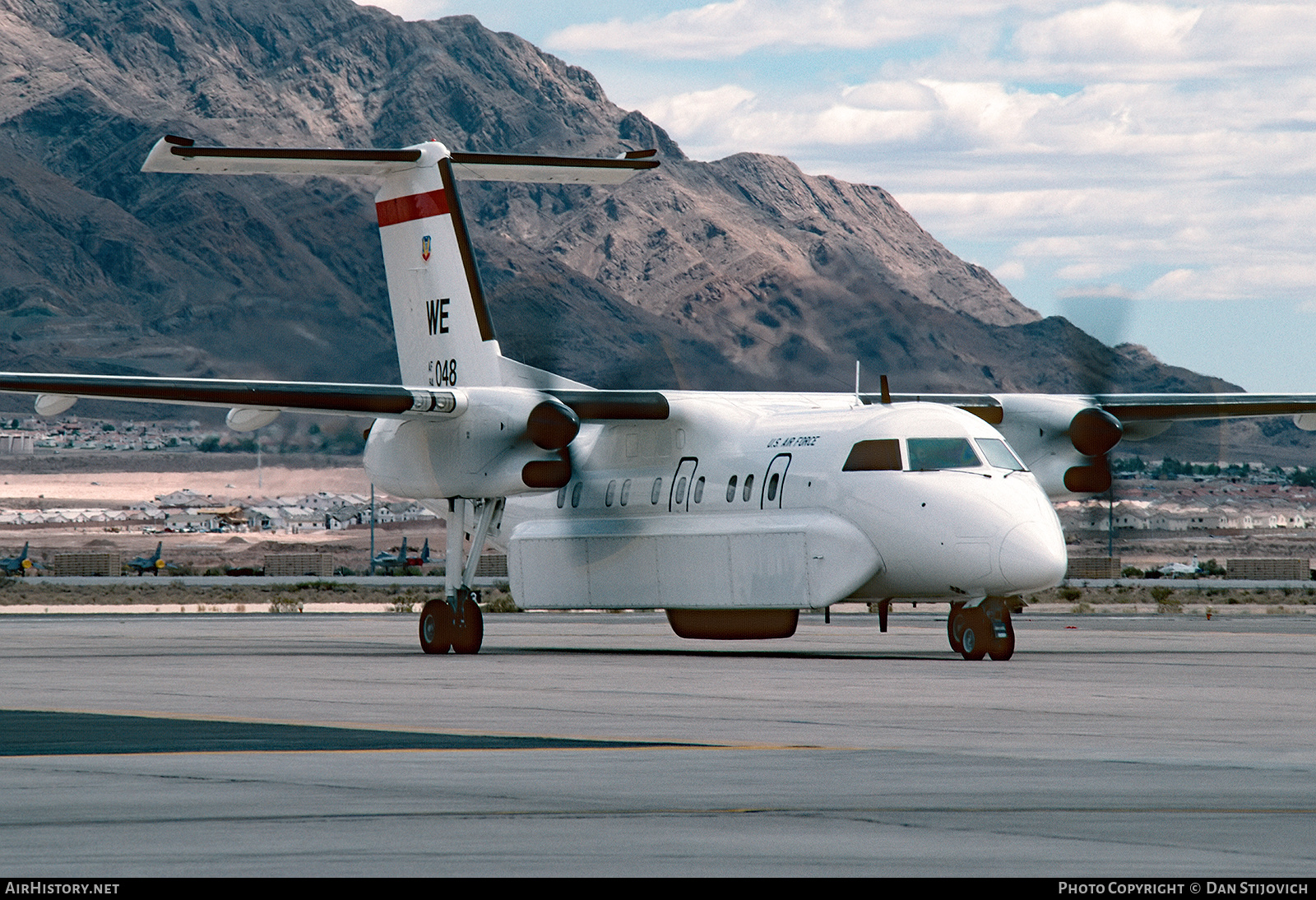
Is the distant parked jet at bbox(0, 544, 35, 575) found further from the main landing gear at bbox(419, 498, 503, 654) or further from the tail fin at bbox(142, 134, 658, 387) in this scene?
the main landing gear at bbox(419, 498, 503, 654)

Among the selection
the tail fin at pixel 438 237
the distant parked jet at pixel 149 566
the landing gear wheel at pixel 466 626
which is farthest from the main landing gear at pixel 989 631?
the distant parked jet at pixel 149 566

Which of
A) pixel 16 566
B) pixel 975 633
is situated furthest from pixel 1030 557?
pixel 16 566

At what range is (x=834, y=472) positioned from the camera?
24.4 meters

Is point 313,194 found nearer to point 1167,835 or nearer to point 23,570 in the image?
point 23,570

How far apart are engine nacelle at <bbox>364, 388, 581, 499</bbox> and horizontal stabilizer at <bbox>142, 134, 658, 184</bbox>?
4.20 meters

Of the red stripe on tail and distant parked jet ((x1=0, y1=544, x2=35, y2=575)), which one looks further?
distant parked jet ((x1=0, y1=544, x2=35, y2=575))

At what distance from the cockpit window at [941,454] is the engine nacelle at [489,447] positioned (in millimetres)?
5174

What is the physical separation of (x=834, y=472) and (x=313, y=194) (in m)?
147

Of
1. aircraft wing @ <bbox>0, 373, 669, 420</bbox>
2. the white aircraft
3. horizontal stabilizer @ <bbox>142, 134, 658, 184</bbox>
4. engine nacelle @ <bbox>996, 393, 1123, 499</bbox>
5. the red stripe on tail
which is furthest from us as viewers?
the red stripe on tail

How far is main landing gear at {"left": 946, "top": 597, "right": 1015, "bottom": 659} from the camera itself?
23.4m

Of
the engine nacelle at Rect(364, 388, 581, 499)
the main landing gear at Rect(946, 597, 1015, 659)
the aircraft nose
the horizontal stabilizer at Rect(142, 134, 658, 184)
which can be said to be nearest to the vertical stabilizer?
the horizontal stabilizer at Rect(142, 134, 658, 184)

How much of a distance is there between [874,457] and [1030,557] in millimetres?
2654

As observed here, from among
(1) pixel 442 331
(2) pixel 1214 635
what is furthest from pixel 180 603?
(2) pixel 1214 635

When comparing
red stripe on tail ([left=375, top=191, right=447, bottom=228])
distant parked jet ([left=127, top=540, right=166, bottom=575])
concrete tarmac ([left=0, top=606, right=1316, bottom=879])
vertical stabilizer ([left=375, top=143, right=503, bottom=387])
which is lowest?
concrete tarmac ([left=0, top=606, right=1316, bottom=879])
